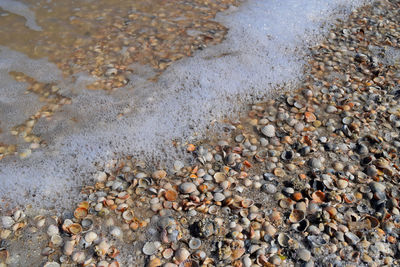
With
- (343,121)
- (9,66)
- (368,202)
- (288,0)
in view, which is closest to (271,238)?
(368,202)

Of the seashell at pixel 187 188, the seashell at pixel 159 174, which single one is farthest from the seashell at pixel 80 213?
the seashell at pixel 187 188

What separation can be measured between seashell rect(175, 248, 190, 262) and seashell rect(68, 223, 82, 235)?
73 centimetres

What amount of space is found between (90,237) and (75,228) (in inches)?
5.5

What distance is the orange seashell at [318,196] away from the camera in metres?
2.74

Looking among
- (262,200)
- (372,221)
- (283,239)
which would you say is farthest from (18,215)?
(372,221)

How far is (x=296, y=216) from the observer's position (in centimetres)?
262

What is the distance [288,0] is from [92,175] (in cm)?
418

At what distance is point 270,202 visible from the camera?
2.75m

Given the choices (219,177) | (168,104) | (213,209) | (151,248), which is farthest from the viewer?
(168,104)

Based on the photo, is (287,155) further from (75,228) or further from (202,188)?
(75,228)

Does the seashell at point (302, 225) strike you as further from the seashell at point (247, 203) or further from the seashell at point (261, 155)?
the seashell at point (261, 155)

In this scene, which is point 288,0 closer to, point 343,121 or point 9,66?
point 343,121

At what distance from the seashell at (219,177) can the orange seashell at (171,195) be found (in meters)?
0.35

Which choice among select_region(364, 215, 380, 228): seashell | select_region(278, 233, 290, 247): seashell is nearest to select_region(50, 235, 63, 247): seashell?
select_region(278, 233, 290, 247): seashell
